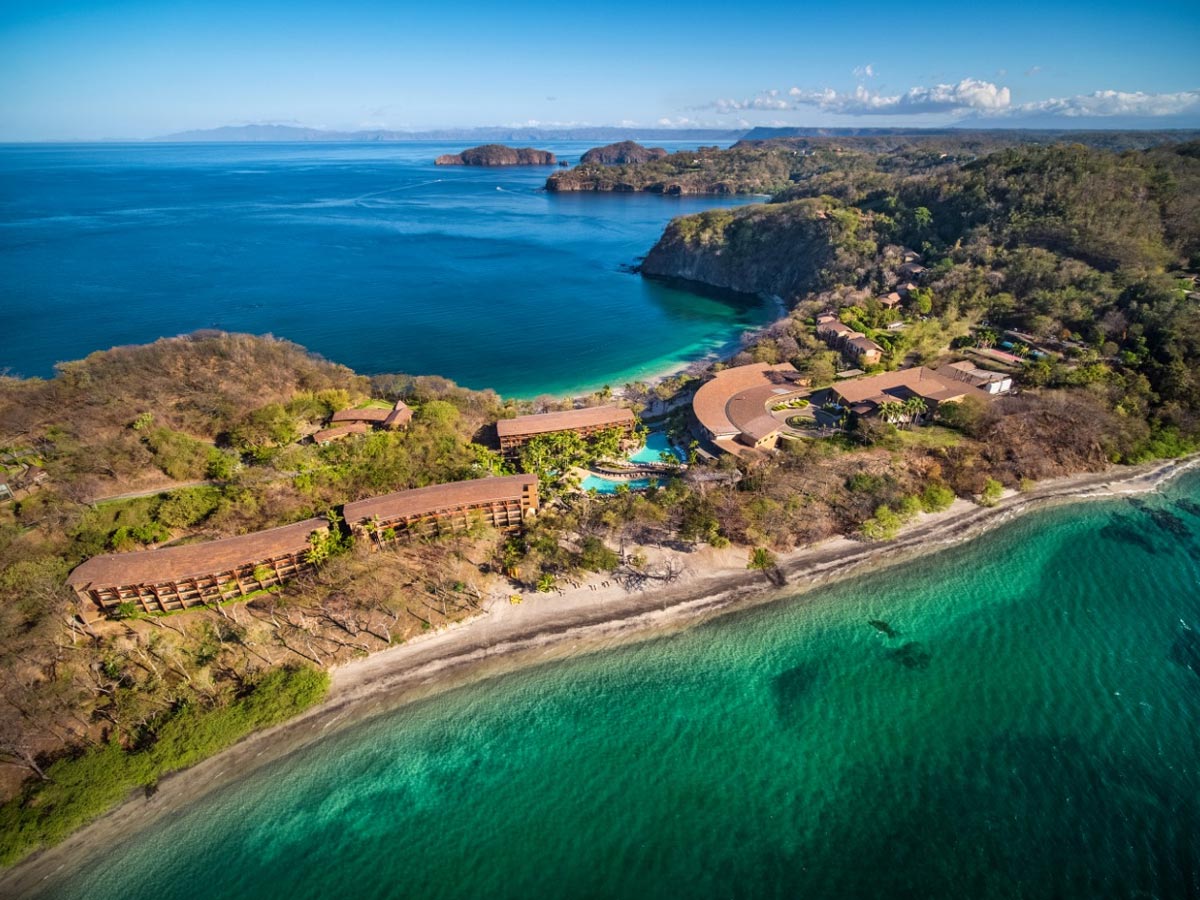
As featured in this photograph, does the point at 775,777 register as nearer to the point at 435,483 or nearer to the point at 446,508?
the point at 446,508

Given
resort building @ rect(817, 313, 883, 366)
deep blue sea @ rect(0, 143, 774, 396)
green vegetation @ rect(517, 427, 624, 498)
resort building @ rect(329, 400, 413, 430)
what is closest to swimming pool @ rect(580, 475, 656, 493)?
green vegetation @ rect(517, 427, 624, 498)

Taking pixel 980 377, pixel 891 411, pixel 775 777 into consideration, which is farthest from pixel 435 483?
pixel 980 377

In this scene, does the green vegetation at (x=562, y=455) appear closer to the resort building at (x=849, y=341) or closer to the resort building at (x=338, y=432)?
the resort building at (x=338, y=432)

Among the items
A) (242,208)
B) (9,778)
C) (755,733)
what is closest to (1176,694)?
(755,733)

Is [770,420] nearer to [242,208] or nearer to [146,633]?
[146,633]

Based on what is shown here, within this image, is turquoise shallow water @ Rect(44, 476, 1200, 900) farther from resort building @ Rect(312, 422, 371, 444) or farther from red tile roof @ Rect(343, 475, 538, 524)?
resort building @ Rect(312, 422, 371, 444)
